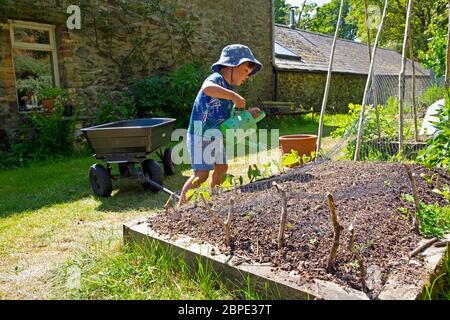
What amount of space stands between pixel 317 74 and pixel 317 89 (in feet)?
1.90

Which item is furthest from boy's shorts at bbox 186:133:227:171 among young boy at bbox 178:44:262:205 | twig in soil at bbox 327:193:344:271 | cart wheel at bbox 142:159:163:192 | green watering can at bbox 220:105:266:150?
twig in soil at bbox 327:193:344:271

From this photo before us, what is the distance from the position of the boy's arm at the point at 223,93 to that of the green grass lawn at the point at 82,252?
118 cm

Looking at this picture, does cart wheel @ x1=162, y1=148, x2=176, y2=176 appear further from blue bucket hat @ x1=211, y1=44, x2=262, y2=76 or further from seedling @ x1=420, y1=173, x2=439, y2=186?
seedling @ x1=420, y1=173, x2=439, y2=186

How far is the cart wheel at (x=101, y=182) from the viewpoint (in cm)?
394

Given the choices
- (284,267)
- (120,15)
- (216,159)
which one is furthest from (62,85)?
(284,267)

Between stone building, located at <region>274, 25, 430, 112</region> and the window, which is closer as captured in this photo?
the window

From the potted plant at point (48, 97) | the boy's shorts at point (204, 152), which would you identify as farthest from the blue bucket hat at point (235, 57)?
the potted plant at point (48, 97)

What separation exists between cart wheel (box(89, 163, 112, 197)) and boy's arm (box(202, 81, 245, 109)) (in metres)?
1.84

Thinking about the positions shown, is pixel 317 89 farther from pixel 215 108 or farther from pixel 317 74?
pixel 215 108

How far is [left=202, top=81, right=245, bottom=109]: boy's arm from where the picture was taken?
8.52 ft

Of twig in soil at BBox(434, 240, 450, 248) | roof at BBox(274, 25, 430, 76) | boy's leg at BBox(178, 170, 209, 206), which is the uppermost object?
roof at BBox(274, 25, 430, 76)

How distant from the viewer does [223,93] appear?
265 centimetres

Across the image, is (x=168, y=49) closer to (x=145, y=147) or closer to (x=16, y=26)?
(x=16, y=26)
